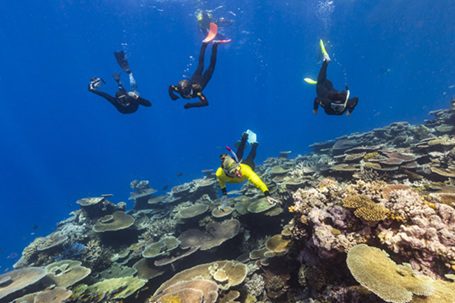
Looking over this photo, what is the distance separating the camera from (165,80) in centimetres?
9169

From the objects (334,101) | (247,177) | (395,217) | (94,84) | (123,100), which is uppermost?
(94,84)

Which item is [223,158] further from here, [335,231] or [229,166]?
[335,231]

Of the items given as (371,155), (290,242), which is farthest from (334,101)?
(371,155)

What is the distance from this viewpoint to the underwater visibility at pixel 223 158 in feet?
15.0

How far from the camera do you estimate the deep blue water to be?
48.4 meters

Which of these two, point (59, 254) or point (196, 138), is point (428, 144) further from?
point (196, 138)

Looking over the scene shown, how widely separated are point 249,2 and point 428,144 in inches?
1707

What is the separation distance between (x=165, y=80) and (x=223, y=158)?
3587 inches

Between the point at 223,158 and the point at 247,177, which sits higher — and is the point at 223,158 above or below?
above

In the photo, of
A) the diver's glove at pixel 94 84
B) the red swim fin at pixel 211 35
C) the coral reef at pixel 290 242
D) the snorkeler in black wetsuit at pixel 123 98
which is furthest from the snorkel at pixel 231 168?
the diver's glove at pixel 94 84

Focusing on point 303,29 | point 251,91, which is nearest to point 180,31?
point 303,29

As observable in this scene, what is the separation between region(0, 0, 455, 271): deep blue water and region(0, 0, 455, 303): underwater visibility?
657 mm

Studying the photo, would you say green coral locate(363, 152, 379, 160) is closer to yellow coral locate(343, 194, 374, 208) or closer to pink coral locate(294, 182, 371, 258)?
pink coral locate(294, 182, 371, 258)

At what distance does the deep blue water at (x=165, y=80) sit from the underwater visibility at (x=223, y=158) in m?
0.66
